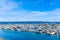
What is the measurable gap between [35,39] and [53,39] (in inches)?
50.1

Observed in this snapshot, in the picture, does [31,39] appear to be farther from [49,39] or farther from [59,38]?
[59,38]

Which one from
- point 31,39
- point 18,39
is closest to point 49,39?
point 31,39

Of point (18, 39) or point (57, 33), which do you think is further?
point (57, 33)

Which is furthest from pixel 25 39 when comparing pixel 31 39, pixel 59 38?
pixel 59 38

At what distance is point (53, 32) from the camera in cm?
1448

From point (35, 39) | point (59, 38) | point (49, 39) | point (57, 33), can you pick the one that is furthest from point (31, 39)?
point (57, 33)

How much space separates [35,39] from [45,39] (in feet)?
2.36

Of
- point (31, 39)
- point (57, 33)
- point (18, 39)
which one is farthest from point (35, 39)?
point (57, 33)

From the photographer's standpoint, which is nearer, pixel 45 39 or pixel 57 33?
pixel 45 39

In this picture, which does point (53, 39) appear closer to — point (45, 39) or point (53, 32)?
point (45, 39)

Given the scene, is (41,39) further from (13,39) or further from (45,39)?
(13,39)

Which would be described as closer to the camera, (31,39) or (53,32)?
(31,39)

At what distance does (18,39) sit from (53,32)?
3.68 meters

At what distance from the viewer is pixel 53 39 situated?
1189 centimetres
